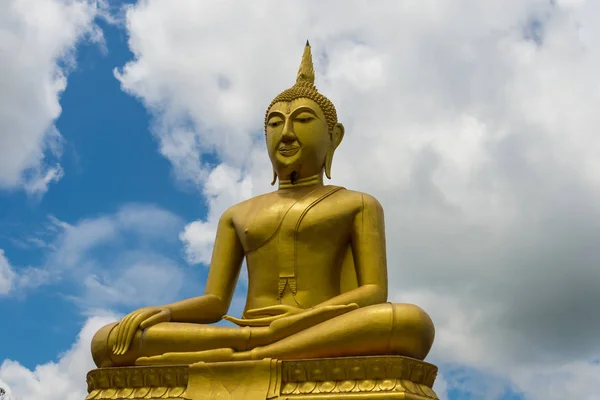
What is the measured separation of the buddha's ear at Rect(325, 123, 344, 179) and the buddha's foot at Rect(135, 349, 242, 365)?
8.29 ft

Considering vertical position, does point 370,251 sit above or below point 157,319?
above

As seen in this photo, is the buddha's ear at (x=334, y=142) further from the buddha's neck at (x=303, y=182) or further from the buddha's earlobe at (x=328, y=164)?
the buddha's neck at (x=303, y=182)

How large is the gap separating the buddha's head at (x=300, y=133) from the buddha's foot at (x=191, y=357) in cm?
231

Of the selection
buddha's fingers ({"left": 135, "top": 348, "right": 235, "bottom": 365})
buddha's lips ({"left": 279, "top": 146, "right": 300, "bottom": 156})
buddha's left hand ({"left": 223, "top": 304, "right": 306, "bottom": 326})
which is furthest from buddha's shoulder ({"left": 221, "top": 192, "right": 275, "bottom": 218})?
buddha's fingers ({"left": 135, "top": 348, "right": 235, "bottom": 365})

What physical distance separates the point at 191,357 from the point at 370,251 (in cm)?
204

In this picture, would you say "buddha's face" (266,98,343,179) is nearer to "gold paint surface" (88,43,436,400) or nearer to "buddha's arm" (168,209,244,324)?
"gold paint surface" (88,43,436,400)

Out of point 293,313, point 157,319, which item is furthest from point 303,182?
point 157,319

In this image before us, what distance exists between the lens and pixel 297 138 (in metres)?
8.56

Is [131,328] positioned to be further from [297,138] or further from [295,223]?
[297,138]

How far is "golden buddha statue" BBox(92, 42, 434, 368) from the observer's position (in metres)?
6.89

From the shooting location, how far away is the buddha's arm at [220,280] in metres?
8.09

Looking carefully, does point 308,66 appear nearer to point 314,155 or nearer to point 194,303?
point 314,155

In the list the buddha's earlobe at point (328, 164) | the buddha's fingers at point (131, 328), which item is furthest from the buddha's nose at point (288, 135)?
the buddha's fingers at point (131, 328)

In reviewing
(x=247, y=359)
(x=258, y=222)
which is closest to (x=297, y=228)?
(x=258, y=222)
